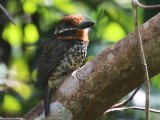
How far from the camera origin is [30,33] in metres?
4.25

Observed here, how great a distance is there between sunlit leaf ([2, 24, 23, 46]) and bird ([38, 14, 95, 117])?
Result: 947 mm

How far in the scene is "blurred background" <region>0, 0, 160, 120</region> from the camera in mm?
3930

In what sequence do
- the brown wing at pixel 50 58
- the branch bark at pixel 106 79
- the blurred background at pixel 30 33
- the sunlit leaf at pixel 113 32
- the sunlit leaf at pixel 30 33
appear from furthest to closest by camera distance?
the sunlit leaf at pixel 30 33, the sunlit leaf at pixel 113 32, the blurred background at pixel 30 33, the brown wing at pixel 50 58, the branch bark at pixel 106 79

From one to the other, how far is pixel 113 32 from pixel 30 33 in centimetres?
60

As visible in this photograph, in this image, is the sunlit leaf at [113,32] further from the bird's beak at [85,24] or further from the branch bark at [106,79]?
the branch bark at [106,79]

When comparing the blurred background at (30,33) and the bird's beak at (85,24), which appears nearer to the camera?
the bird's beak at (85,24)

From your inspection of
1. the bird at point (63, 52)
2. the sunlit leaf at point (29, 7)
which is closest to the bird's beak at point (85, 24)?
the bird at point (63, 52)

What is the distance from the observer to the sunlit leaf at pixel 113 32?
404 cm

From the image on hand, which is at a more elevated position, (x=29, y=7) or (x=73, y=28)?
(x=29, y=7)

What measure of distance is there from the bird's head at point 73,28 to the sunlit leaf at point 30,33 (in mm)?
999

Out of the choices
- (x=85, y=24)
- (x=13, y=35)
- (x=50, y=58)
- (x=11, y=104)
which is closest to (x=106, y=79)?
(x=50, y=58)

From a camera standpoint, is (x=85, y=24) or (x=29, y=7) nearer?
(x=85, y=24)

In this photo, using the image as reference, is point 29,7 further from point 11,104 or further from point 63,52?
point 63,52

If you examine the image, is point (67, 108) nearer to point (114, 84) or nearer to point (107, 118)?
point (114, 84)
